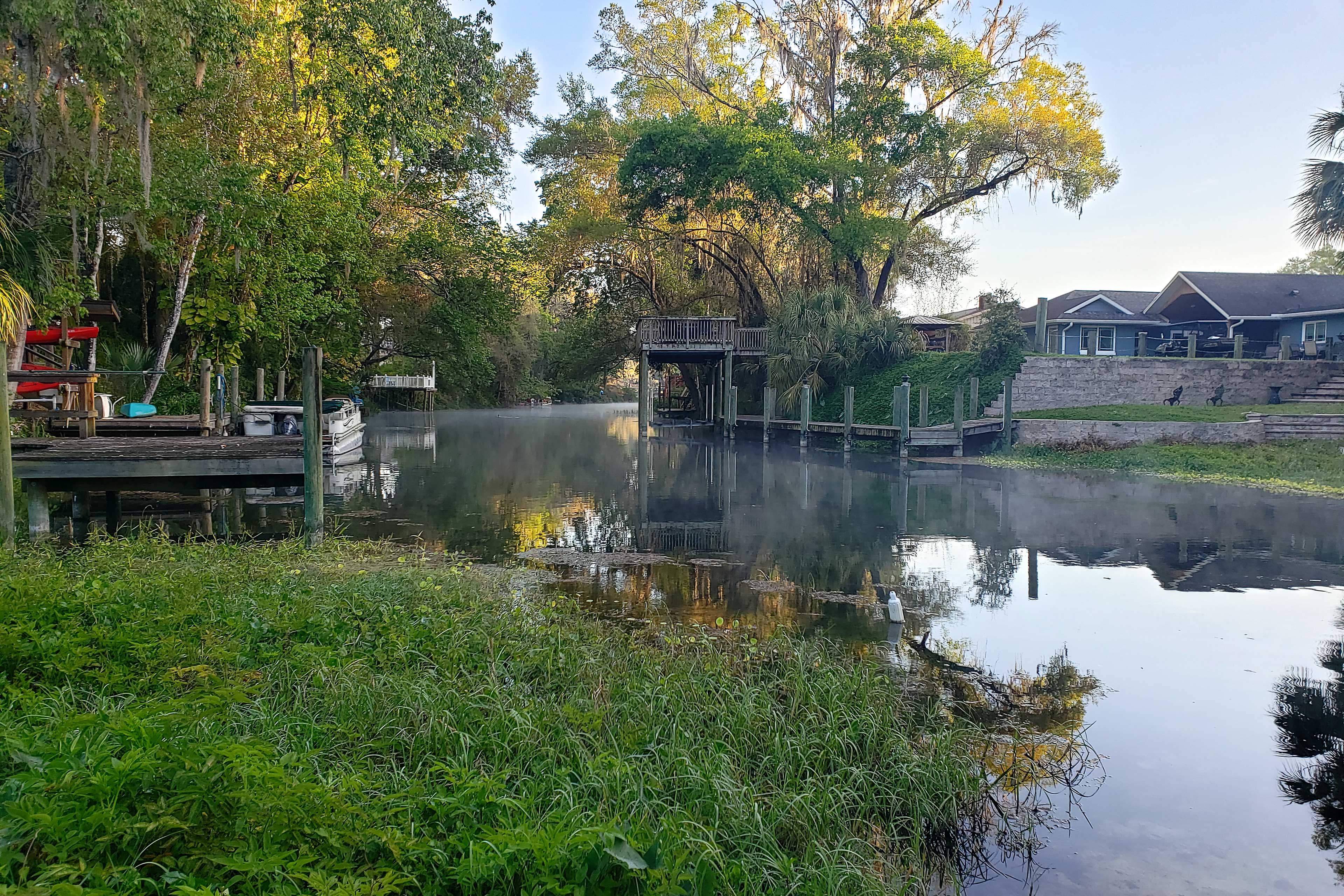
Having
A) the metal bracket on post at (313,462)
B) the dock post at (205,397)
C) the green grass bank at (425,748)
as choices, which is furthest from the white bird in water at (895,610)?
the dock post at (205,397)

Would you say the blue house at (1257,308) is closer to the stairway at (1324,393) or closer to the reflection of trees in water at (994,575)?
the stairway at (1324,393)

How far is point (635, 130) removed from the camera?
3269 cm

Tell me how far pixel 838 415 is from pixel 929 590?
21715 mm

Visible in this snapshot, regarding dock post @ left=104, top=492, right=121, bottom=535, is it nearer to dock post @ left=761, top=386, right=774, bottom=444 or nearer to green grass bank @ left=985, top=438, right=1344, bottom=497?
green grass bank @ left=985, top=438, right=1344, bottom=497

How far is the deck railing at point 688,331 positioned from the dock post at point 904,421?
9.62 m


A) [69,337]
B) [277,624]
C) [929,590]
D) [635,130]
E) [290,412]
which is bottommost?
[929,590]

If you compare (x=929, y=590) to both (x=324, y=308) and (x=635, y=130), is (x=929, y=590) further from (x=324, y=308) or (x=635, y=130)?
(x=635, y=130)

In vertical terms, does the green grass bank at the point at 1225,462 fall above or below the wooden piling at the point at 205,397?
below

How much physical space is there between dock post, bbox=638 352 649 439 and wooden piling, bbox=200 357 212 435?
63.0 feet

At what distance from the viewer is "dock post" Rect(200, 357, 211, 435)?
15180mm

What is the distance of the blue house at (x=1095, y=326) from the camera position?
131 feet

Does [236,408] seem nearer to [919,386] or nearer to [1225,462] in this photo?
[919,386]

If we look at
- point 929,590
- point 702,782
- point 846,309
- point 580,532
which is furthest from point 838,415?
point 702,782

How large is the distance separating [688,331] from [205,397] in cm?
2043
